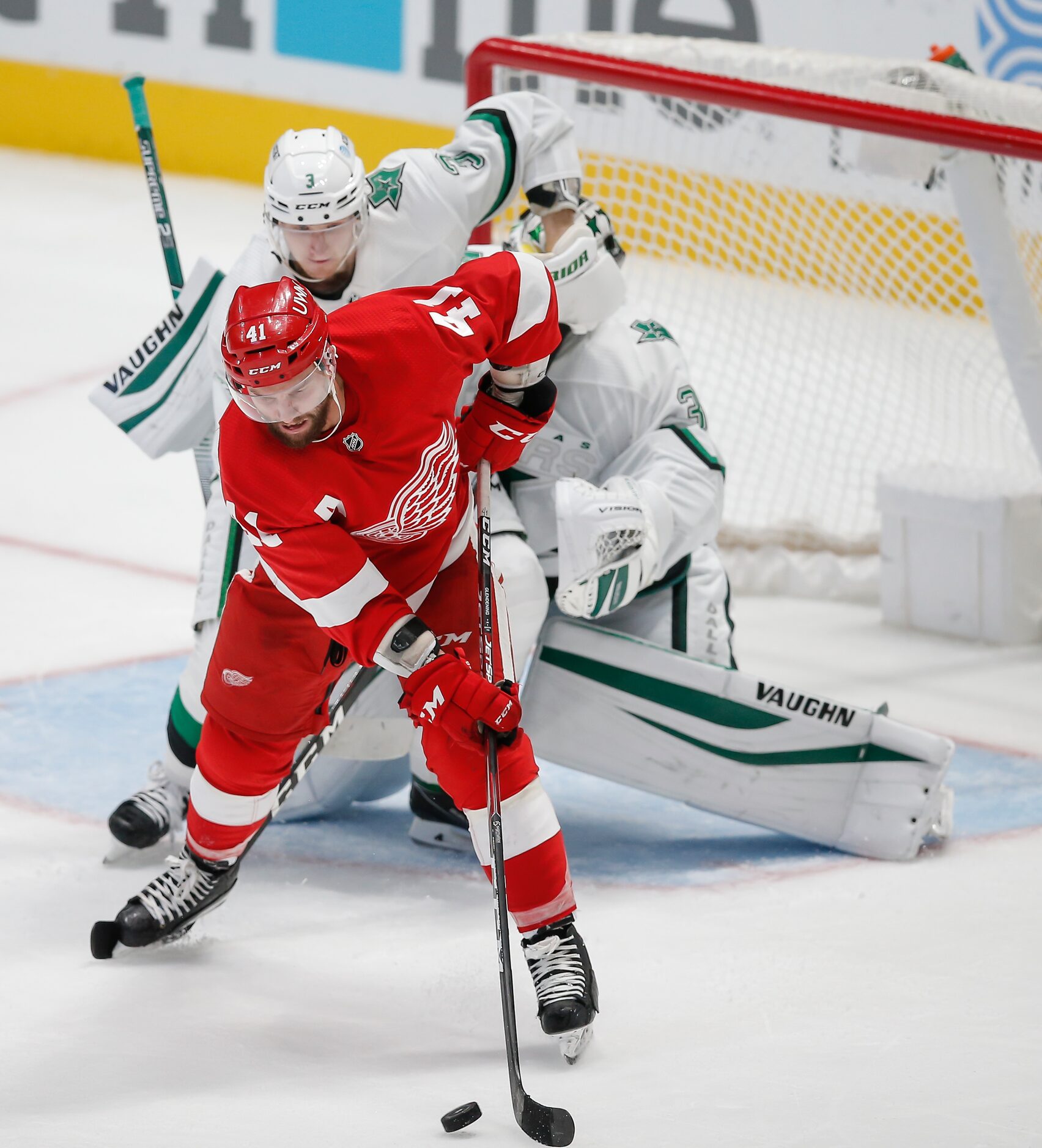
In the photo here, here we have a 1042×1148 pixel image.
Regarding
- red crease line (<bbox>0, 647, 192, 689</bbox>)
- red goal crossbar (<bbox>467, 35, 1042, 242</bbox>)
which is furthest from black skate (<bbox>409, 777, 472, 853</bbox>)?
red goal crossbar (<bbox>467, 35, 1042, 242</bbox>)

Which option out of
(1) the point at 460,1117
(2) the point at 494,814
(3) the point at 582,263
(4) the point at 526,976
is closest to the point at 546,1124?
(1) the point at 460,1117

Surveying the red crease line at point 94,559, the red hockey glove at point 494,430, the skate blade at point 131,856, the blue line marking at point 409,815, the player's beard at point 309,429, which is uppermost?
the player's beard at point 309,429

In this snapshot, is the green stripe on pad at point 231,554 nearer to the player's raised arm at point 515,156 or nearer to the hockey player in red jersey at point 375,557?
the hockey player in red jersey at point 375,557

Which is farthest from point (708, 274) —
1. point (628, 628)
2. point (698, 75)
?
point (628, 628)

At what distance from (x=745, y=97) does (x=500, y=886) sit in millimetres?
2003

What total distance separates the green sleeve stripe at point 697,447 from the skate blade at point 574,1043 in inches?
42.3

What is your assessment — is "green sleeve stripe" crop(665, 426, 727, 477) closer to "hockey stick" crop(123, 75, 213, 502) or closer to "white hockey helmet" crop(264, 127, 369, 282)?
"white hockey helmet" crop(264, 127, 369, 282)

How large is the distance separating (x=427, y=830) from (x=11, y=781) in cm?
79

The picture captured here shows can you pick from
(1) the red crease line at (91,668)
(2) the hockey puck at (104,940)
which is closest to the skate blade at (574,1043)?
(2) the hockey puck at (104,940)

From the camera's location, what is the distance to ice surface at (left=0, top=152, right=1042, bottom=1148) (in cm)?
205

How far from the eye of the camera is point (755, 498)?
180 inches

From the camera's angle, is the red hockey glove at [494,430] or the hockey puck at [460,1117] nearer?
the hockey puck at [460,1117]

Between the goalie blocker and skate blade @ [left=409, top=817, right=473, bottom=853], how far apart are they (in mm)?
195

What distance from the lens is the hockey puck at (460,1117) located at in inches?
77.0
